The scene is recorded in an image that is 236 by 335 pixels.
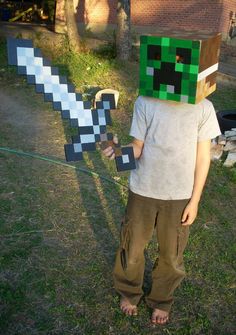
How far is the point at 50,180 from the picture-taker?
424cm

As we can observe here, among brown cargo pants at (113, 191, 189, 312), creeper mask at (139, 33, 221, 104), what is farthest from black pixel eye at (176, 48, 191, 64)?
brown cargo pants at (113, 191, 189, 312)

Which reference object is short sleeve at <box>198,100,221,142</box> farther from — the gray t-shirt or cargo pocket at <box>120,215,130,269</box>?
cargo pocket at <box>120,215,130,269</box>

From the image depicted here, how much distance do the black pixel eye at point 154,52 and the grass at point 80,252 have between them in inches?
60.9

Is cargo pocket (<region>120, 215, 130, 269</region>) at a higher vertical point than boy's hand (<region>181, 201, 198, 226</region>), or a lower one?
lower

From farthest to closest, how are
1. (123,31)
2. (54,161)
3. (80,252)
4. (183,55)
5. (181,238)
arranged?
(123,31)
(54,161)
(80,252)
(181,238)
(183,55)

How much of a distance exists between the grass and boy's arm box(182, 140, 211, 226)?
2.62 feet

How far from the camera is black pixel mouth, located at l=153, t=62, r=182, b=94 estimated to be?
1.79m

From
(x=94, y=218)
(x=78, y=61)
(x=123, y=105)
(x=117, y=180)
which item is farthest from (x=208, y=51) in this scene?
(x=78, y=61)

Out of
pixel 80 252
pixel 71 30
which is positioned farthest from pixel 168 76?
pixel 71 30

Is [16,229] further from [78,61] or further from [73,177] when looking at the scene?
[78,61]

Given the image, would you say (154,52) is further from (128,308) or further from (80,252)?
(80,252)

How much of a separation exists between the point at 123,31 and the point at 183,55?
805 cm

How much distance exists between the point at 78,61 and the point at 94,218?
20.7 feet

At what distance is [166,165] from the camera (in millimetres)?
2027
